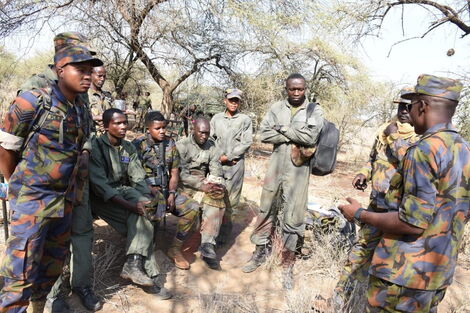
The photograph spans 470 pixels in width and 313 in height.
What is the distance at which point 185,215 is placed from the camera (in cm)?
363

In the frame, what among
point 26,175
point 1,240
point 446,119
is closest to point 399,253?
point 446,119

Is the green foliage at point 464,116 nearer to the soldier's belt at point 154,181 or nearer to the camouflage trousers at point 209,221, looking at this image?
the camouflage trousers at point 209,221

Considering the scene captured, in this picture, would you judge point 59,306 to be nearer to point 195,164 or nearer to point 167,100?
point 195,164

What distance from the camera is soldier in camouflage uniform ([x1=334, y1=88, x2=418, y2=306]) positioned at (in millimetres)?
2662

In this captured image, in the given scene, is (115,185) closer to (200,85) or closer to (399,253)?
(399,253)

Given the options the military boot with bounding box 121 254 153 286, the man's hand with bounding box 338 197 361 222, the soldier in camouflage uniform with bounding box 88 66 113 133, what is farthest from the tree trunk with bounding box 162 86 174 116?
the man's hand with bounding box 338 197 361 222

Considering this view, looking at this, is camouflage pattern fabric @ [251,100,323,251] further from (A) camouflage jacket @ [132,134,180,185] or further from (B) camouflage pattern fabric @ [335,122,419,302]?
(A) camouflage jacket @ [132,134,180,185]

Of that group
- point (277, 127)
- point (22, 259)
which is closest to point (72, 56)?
point (22, 259)

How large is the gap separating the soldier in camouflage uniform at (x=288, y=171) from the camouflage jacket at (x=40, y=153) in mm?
1937

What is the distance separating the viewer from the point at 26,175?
2.10m

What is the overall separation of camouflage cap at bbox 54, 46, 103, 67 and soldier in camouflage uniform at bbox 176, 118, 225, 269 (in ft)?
6.26

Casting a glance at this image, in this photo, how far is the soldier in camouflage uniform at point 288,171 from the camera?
3.39 metres

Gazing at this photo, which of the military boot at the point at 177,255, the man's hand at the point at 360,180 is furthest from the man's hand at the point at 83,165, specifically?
the man's hand at the point at 360,180

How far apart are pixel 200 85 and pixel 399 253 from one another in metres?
9.90
